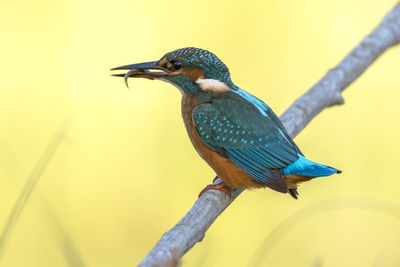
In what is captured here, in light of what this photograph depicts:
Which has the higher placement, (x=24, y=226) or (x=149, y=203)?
(x=24, y=226)

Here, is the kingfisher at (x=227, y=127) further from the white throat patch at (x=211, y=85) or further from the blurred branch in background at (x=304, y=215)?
the blurred branch in background at (x=304, y=215)

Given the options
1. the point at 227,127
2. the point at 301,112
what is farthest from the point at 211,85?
the point at 301,112

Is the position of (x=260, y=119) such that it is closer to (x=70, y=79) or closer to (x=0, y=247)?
(x=0, y=247)

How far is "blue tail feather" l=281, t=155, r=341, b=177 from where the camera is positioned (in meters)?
2.08

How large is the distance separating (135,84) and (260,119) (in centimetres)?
164

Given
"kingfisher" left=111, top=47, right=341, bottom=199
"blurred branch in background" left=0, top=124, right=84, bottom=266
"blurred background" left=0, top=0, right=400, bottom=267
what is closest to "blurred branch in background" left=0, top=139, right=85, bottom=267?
"blurred branch in background" left=0, top=124, right=84, bottom=266

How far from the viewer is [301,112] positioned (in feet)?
8.25

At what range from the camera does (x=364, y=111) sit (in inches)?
149

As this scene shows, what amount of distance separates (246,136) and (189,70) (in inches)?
13.5

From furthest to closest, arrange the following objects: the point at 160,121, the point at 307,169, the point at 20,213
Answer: the point at 160,121 < the point at 307,169 < the point at 20,213

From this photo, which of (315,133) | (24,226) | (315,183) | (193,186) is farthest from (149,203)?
(315,133)

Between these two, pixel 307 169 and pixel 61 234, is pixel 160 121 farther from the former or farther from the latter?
pixel 61 234

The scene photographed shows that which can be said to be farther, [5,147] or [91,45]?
[91,45]

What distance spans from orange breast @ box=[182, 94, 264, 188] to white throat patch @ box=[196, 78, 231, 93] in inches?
2.6
